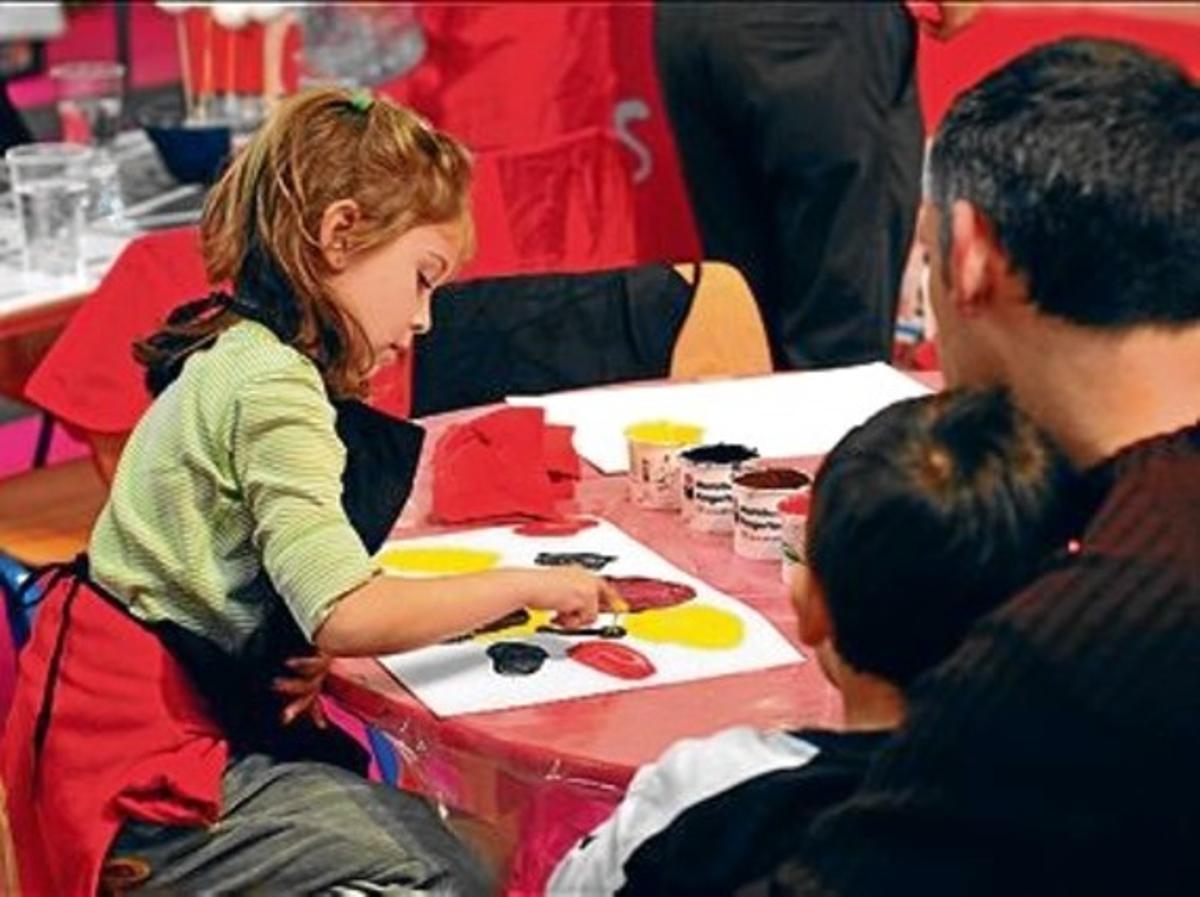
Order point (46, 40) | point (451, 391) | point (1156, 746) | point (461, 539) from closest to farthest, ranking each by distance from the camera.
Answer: point (1156, 746) < point (461, 539) < point (451, 391) < point (46, 40)

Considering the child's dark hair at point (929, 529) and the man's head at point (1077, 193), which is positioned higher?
the man's head at point (1077, 193)

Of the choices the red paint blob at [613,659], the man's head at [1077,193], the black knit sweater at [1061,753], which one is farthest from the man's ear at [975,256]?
the red paint blob at [613,659]

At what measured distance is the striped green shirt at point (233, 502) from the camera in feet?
7.60

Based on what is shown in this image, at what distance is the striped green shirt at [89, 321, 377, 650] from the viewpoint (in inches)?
91.2

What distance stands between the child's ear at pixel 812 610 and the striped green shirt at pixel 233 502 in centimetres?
58

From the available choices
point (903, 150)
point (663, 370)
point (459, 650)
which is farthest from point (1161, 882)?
point (903, 150)

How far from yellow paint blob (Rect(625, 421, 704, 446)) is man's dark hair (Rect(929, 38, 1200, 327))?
0.98 meters

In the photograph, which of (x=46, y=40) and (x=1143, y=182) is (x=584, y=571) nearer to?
(x=1143, y=182)

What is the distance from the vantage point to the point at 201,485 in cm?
245

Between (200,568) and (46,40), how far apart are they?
23.3 ft

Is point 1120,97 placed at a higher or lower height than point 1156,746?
higher

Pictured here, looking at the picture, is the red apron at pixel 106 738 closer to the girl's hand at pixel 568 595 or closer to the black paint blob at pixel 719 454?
the girl's hand at pixel 568 595

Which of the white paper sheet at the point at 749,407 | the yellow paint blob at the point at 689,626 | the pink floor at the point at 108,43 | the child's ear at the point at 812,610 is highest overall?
the child's ear at the point at 812,610

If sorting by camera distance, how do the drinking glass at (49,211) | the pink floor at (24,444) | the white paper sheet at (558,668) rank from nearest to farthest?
the white paper sheet at (558,668) → the drinking glass at (49,211) → the pink floor at (24,444)
